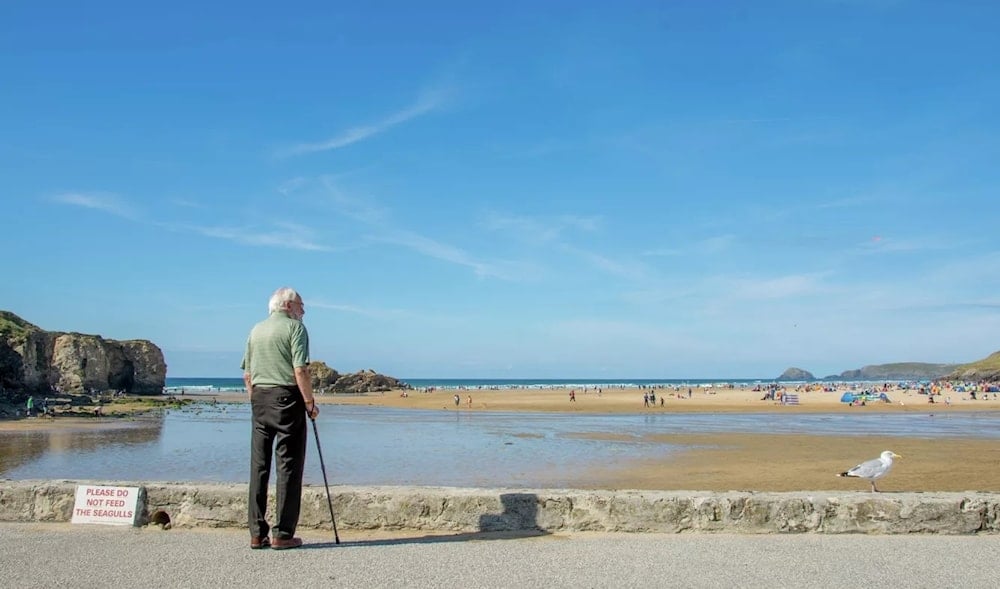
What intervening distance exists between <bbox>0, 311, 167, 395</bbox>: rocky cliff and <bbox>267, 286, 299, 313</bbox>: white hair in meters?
44.6

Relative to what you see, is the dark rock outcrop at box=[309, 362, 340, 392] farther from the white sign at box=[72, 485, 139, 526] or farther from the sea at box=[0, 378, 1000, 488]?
the white sign at box=[72, 485, 139, 526]

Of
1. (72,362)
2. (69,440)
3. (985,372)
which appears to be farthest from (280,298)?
(985,372)

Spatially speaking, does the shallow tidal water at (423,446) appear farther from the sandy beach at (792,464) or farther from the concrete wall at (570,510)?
the concrete wall at (570,510)

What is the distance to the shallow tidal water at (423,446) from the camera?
50.1 ft

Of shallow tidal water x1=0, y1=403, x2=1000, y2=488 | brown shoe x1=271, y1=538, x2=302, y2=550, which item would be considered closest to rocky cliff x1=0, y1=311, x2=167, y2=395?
shallow tidal water x1=0, y1=403, x2=1000, y2=488

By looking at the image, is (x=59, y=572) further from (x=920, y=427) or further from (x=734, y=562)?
(x=920, y=427)

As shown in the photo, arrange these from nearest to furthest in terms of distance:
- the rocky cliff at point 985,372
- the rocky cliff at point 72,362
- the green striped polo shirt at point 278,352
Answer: the green striped polo shirt at point 278,352
the rocky cliff at point 72,362
the rocky cliff at point 985,372

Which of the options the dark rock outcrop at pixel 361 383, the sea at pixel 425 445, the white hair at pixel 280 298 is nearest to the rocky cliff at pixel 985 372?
the sea at pixel 425 445

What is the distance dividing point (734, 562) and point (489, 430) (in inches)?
941

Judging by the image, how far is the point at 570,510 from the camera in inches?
234

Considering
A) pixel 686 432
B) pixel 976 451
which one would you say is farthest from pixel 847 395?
pixel 976 451

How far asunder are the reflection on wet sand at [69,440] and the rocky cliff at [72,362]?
17.7 meters

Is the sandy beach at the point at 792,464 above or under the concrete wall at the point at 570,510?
under

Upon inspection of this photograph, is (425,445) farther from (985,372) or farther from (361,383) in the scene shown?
(985,372)
